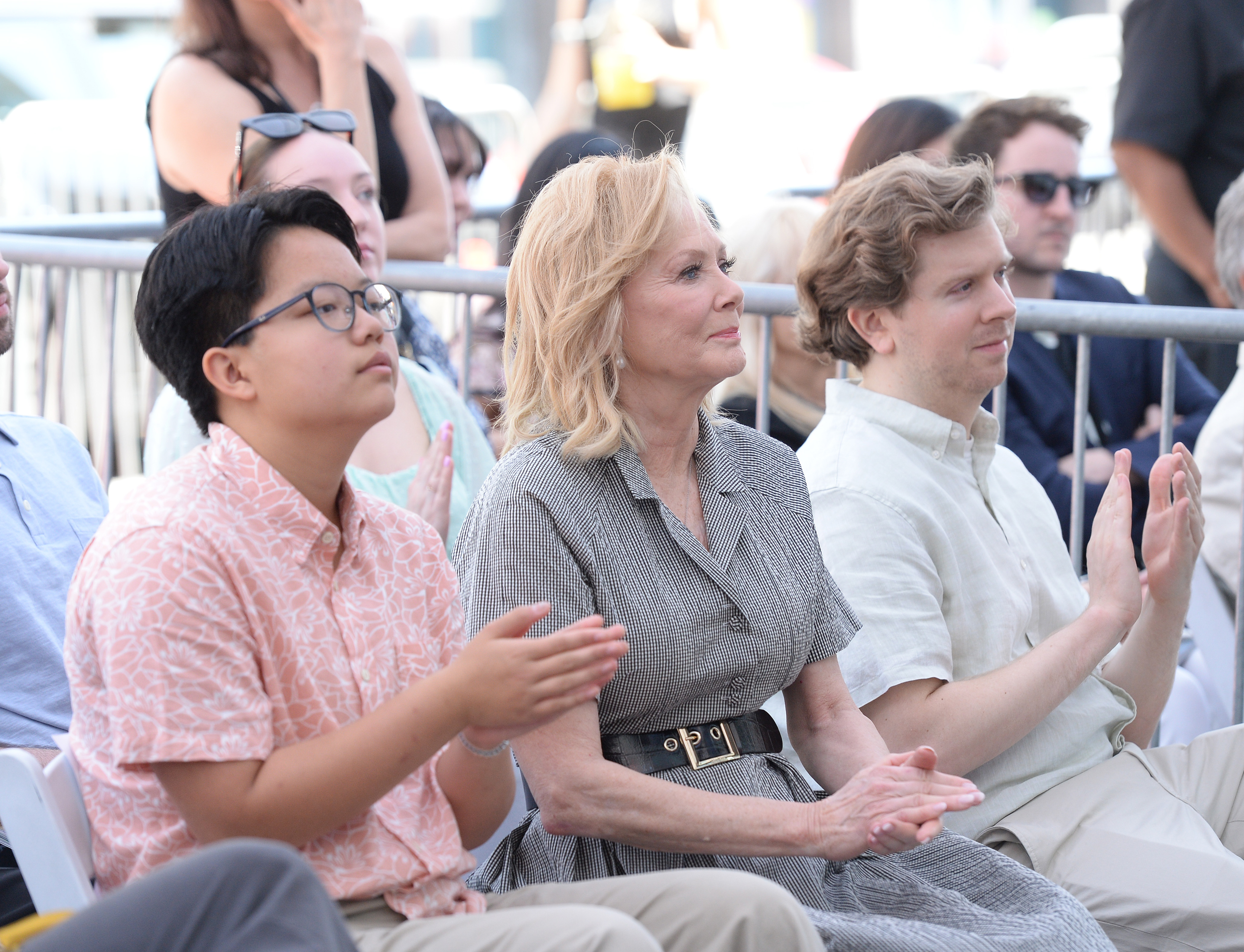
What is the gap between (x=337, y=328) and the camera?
6.32 feet

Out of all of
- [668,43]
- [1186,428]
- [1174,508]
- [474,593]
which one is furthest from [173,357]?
[668,43]

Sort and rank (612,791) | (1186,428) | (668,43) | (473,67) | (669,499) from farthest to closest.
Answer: (473,67)
(668,43)
(1186,428)
(669,499)
(612,791)

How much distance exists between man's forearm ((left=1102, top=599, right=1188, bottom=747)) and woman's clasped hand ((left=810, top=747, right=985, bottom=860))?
3.16 feet

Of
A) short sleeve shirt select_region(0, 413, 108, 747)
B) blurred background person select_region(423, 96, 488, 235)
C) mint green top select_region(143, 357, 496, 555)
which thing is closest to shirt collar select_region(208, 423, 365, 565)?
short sleeve shirt select_region(0, 413, 108, 747)

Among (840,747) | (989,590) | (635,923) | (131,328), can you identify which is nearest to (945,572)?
(989,590)

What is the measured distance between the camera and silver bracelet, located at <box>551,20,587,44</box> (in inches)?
591

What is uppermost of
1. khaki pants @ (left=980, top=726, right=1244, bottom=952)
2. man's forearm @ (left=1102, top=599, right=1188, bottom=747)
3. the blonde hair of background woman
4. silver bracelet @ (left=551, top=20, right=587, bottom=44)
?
silver bracelet @ (left=551, top=20, right=587, bottom=44)

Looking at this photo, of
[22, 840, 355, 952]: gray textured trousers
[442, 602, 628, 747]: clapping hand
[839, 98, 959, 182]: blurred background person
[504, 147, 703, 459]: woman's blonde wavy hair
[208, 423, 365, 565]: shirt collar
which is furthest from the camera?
[839, 98, 959, 182]: blurred background person

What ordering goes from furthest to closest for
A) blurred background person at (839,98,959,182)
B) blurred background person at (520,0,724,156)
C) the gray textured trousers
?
1. blurred background person at (520,0,724,156)
2. blurred background person at (839,98,959,182)
3. the gray textured trousers

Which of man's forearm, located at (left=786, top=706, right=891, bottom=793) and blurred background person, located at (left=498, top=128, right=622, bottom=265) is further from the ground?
blurred background person, located at (left=498, top=128, right=622, bottom=265)

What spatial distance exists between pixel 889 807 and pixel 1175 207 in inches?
136

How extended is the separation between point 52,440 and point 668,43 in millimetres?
11688

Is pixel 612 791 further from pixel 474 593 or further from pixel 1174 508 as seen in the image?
pixel 1174 508

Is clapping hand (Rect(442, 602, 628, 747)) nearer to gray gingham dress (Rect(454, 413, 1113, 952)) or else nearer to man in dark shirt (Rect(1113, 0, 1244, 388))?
gray gingham dress (Rect(454, 413, 1113, 952))
